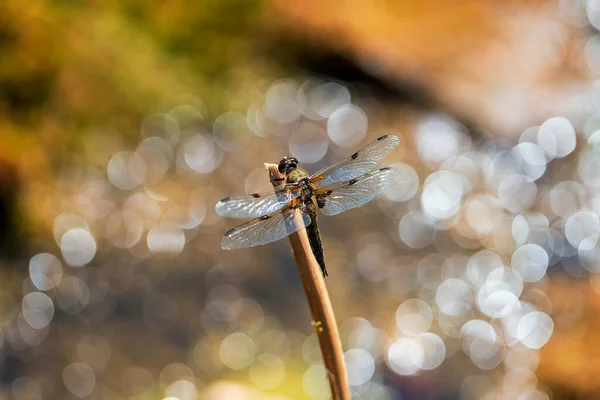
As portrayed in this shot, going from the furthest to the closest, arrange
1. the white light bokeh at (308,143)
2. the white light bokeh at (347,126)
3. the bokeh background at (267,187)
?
1. the white light bokeh at (347,126)
2. the white light bokeh at (308,143)
3. the bokeh background at (267,187)

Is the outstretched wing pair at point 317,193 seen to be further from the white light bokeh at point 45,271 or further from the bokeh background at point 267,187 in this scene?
Result: the white light bokeh at point 45,271

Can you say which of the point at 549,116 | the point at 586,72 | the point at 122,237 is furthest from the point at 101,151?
the point at 586,72

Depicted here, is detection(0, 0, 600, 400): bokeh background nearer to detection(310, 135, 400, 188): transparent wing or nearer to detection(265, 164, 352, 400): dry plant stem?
detection(310, 135, 400, 188): transparent wing

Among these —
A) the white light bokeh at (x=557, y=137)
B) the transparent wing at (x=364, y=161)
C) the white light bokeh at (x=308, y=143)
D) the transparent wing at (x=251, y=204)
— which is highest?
the white light bokeh at (x=308, y=143)

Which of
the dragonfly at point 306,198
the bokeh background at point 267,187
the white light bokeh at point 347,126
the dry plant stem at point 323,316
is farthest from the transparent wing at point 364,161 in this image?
the white light bokeh at point 347,126

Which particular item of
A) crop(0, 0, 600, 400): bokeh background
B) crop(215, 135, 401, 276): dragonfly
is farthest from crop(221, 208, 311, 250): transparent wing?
crop(0, 0, 600, 400): bokeh background

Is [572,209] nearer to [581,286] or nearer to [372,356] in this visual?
[581,286]

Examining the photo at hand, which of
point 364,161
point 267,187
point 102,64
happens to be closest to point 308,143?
point 267,187
